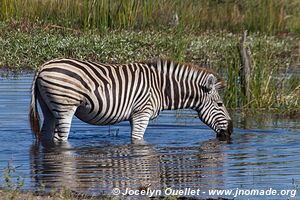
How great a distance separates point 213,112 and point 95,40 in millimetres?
7631

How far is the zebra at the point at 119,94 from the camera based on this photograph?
1017 centimetres

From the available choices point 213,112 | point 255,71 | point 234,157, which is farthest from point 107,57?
point 234,157

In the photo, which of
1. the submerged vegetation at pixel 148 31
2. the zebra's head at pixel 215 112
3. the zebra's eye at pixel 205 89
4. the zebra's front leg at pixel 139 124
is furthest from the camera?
the submerged vegetation at pixel 148 31

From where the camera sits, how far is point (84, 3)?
20156 mm

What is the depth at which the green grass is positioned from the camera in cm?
2053

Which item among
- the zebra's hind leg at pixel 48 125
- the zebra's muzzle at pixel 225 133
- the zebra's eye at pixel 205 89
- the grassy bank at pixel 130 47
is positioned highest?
the zebra's eye at pixel 205 89

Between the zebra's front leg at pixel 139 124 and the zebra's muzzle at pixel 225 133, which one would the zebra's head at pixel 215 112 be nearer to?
the zebra's muzzle at pixel 225 133

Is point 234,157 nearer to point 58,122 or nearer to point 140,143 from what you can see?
point 140,143

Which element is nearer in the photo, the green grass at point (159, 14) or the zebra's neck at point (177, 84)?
the zebra's neck at point (177, 84)

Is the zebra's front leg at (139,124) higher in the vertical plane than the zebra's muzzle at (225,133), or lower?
higher

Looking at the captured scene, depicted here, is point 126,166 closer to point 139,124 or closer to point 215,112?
point 139,124

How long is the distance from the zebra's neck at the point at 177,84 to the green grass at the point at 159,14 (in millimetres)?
8061

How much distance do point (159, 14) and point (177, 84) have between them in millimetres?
10763

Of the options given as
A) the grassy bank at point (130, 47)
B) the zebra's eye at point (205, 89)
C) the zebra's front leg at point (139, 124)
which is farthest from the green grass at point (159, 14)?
the zebra's front leg at point (139, 124)
